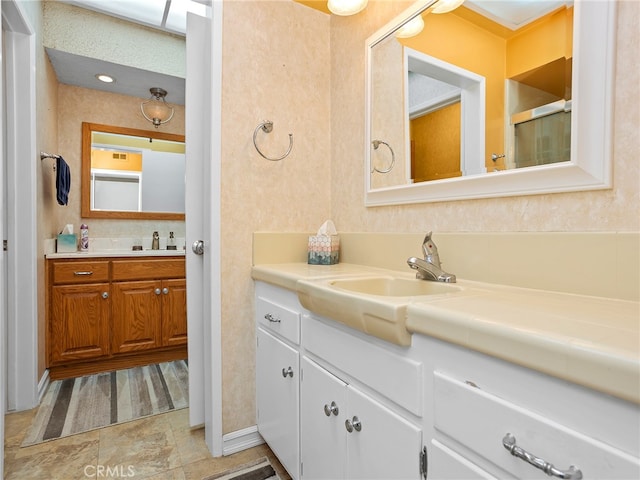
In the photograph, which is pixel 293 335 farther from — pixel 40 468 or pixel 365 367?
pixel 40 468

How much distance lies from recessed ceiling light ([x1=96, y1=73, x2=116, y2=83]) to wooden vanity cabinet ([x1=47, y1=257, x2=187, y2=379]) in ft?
4.82

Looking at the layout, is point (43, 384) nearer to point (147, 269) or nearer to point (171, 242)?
point (147, 269)

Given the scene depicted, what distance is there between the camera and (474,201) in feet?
4.01

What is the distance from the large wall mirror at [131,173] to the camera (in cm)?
300

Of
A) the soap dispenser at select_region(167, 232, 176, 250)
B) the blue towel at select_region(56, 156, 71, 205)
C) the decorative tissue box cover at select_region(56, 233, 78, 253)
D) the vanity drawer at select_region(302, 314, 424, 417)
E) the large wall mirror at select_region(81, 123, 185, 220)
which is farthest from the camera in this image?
the soap dispenser at select_region(167, 232, 176, 250)

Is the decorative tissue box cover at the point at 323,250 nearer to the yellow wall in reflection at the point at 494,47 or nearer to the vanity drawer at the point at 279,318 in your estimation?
the vanity drawer at the point at 279,318

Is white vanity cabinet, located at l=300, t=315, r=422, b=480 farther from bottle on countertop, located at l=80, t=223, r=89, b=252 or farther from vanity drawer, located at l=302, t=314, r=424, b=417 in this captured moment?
bottle on countertop, located at l=80, t=223, r=89, b=252

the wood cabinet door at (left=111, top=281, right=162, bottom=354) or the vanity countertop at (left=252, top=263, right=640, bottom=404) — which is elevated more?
the vanity countertop at (left=252, top=263, right=640, bottom=404)


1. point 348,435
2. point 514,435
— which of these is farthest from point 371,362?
point 514,435


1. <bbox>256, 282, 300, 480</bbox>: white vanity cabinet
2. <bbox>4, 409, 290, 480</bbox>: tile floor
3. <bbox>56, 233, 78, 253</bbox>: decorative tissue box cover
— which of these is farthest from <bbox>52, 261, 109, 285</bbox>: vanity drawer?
<bbox>256, 282, 300, 480</bbox>: white vanity cabinet

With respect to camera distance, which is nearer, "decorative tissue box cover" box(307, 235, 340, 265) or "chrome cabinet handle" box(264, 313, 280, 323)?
"chrome cabinet handle" box(264, 313, 280, 323)

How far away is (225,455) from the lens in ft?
5.18

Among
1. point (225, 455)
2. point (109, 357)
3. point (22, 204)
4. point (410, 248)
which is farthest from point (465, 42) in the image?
point (109, 357)

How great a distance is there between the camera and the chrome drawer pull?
1.65ft
